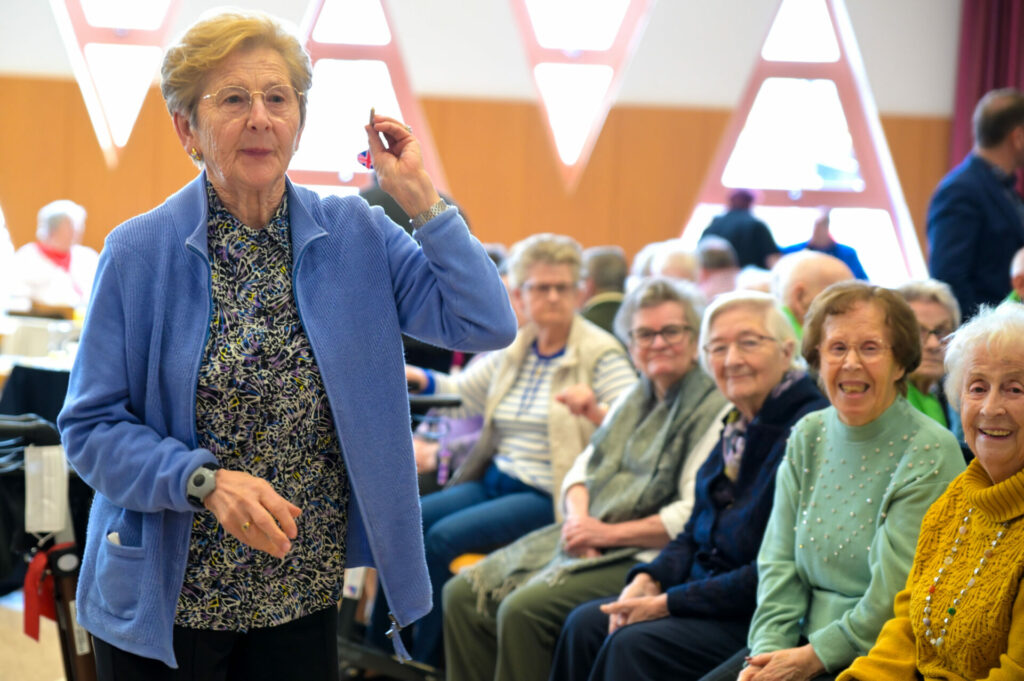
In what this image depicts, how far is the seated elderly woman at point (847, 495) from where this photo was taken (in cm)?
182

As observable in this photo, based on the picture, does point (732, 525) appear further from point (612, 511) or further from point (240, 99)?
point (240, 99)

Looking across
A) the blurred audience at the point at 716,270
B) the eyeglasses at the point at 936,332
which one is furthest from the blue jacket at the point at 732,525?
the blurred audience at the point at 716,270

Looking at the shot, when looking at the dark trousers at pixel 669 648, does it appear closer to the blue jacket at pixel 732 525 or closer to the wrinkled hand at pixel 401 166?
the blue jacket at pixel 732 525

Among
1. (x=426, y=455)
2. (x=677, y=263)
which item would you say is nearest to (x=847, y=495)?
(x=426, y=455)

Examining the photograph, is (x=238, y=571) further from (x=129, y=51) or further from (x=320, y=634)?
(x=129, y=51)

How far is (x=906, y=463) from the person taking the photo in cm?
185

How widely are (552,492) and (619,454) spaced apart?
42cm

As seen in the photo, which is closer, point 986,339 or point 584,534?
point 986,339

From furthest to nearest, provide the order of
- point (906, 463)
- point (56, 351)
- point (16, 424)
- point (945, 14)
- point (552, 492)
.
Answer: point (945, 14), point (56, 351), point (552, 492), point (16, 424), point (906, 463)

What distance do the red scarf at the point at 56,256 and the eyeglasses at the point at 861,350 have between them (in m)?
7.49

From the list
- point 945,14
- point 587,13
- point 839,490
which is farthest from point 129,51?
point 839,490

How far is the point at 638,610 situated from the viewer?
7.58 feet

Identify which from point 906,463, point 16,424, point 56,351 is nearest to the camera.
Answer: point 906,463

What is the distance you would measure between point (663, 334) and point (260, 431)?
→ 160 centimetres
